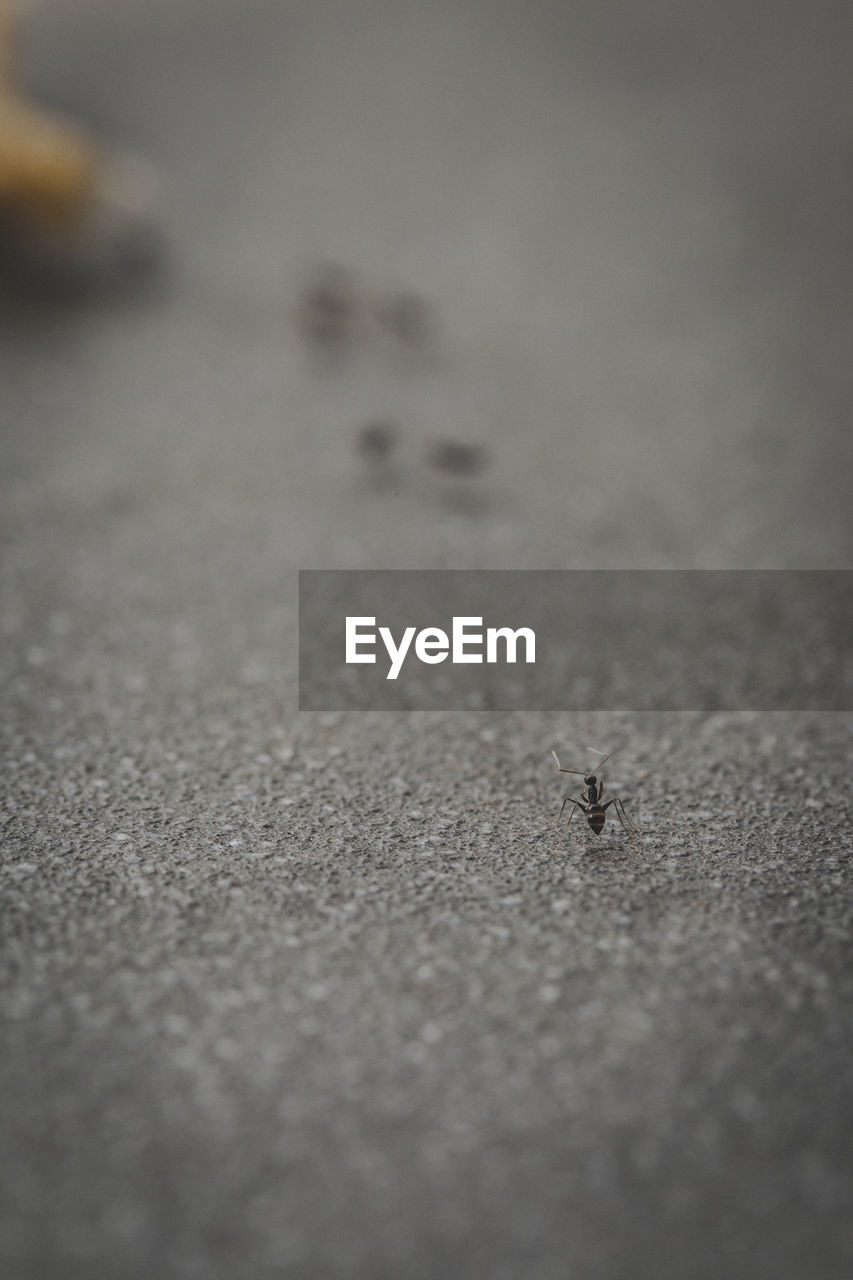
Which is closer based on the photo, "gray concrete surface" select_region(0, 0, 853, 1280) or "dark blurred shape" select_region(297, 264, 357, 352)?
"gray concrete surface" select_region(0, 0, 853, 1280)

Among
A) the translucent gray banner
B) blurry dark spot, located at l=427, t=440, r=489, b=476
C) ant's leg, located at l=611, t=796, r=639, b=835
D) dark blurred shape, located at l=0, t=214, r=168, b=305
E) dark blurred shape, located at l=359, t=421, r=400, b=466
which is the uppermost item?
dark blurred shape, located at l=0, t=214, r=168, b=305

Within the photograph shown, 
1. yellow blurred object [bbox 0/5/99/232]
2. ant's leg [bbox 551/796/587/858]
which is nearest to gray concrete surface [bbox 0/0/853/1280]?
ant's leg [bbox 551/796/587/858]

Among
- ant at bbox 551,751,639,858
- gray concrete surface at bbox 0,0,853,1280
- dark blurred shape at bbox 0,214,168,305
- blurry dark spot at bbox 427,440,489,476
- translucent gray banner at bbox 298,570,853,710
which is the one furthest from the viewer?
dark blurred shape at bbox 0,214,168,305

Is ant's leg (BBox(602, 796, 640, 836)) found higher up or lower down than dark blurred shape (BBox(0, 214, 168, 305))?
lower down

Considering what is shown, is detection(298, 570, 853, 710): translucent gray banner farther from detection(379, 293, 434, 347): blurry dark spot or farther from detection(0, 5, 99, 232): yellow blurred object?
detection(0, 5, 99, 232): yellow blurred object

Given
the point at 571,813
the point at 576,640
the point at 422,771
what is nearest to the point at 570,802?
the point at 571,813

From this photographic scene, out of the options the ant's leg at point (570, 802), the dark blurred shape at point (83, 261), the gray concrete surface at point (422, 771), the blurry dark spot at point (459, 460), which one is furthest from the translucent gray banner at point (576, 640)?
the dark blurred shape at point (83, 261)

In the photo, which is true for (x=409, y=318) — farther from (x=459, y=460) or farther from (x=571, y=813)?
(x=571, y=813)
